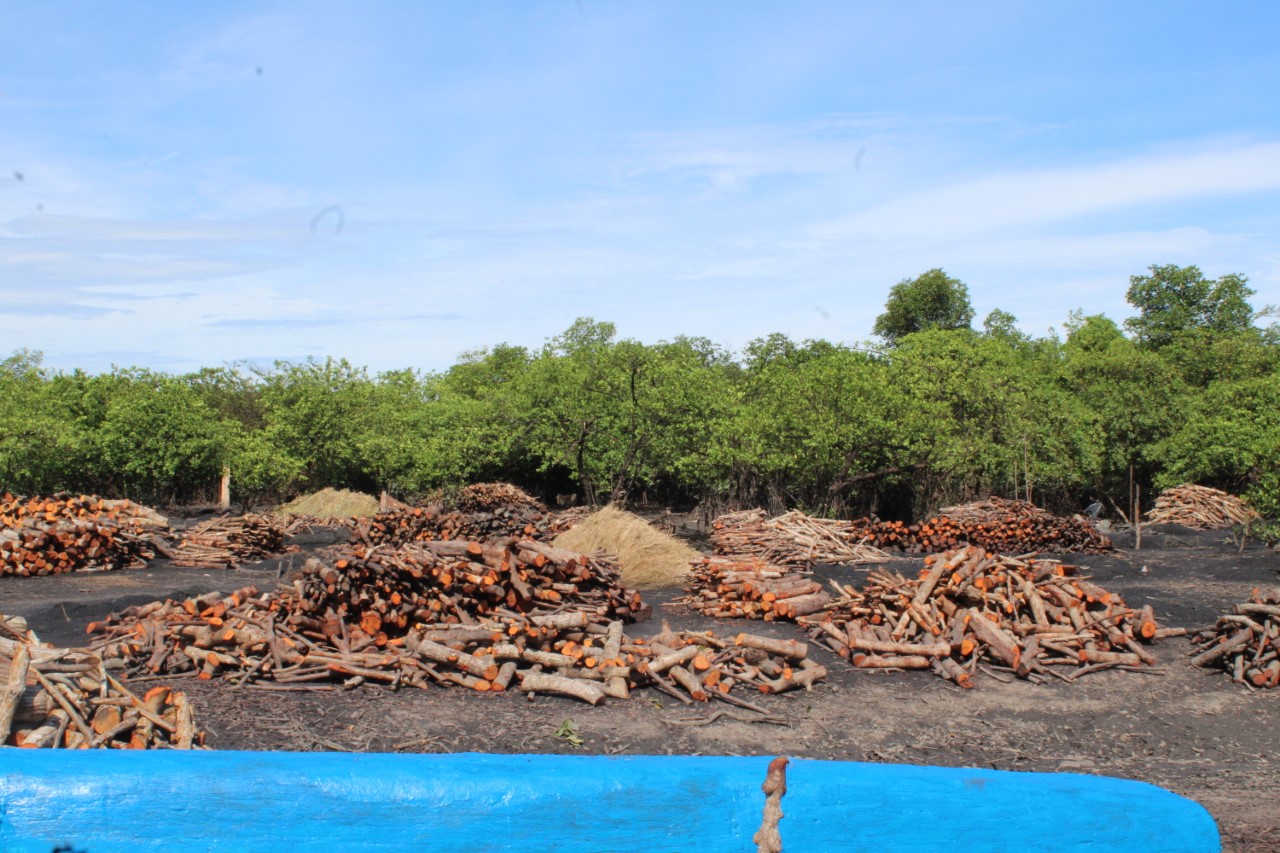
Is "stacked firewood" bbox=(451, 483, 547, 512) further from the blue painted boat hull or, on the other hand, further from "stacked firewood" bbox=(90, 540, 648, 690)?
Result: the blue painted boat hull

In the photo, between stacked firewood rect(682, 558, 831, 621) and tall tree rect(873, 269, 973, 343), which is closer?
stacked firewood rect(682, 558, 831, 621)

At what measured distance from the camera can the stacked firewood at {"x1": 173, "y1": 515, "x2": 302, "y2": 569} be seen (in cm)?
1731

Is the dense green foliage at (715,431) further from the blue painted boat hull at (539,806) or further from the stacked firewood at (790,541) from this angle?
the blue painted boat hull at (539,806)

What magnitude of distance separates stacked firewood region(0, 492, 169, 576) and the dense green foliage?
182 inches

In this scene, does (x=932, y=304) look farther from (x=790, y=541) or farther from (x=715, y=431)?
(x=790, y=541)

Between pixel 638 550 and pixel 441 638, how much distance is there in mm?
5882

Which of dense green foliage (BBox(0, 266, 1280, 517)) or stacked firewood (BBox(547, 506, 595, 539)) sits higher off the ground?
dense green foliage (BBox(0, 266, 1280, 517))

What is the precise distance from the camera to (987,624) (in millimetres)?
9852

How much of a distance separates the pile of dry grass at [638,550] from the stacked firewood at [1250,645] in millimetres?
6927

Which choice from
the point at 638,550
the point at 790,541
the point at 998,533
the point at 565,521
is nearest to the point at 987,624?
the point at 638,550

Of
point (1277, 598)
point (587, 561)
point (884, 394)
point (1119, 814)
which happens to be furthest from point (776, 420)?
point (1119, 814)

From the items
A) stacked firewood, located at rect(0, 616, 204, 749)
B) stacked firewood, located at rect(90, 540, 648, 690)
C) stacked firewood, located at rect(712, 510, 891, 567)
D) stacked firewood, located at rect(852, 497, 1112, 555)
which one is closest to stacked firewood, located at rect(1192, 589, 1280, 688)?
stacked firewood, located at rect(90, 540, 648, 690)

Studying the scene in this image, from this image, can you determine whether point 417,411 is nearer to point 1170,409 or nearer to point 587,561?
point 587,561

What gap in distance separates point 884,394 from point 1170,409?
365 inches
